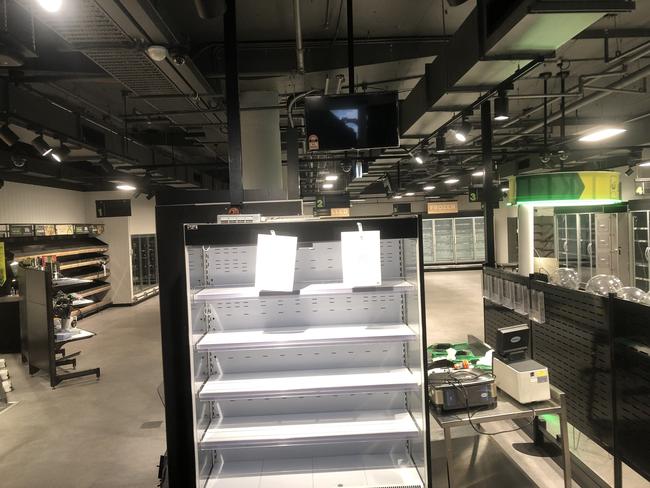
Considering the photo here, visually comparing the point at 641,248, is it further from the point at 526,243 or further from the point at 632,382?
the point at 632,382

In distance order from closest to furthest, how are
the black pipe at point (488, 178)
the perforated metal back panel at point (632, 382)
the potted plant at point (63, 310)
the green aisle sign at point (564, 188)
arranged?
1. the perforated metal back panel at point (632, 382)
2. the black pipe at point (488, 178)
3. the green aisle sign at point (564, 188)
4. the potted plant at point (63, 310)

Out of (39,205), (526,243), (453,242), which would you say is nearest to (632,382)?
(526,243)

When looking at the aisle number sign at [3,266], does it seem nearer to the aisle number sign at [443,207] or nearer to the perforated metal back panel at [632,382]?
the perforated metal back panel at [632,382]

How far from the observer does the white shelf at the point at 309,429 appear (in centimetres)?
220

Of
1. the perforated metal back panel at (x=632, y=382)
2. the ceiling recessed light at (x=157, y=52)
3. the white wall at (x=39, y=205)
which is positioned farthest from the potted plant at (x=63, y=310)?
the perforated metal back panel at (x=632, y=382)

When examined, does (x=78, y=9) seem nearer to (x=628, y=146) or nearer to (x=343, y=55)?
(x=343, y=55)

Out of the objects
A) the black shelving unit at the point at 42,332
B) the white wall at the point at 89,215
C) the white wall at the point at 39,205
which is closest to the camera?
the black shelving unit at the point at 42,332

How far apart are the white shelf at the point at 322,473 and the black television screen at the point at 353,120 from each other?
2906 millimetres

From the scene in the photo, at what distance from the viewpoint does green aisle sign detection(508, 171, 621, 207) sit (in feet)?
16.4

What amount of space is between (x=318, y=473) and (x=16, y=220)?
9.39 metres

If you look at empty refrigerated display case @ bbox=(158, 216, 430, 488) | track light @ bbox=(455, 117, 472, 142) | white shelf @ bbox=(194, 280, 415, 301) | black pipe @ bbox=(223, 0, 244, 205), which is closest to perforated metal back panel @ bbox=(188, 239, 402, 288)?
empty refrigerated display case @ bbox=(158, 216, 430, 488)

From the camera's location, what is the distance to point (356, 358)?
252 cm

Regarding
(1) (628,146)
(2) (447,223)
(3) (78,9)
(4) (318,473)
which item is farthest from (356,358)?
(2) (447,223)

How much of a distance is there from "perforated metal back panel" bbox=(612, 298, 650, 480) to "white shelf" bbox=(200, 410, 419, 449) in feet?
5.56
